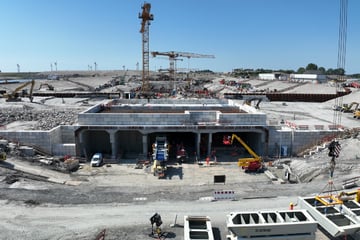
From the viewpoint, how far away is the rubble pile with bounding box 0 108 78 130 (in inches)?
1631

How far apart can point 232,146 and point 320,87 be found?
67.0m

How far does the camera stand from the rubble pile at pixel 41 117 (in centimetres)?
4144

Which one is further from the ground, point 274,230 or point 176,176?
point 274,230

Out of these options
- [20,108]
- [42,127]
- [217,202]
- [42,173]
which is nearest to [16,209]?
[42,173]

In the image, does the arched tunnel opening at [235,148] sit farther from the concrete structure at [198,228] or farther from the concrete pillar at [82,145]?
the concrete structure at [198,228]

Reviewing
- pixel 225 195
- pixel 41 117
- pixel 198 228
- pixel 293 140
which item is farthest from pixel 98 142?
pixel 198 228

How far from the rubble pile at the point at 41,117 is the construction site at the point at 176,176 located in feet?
0.63

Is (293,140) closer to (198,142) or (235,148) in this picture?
(235,148)

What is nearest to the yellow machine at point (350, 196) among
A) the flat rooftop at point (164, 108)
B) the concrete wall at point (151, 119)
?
the concrete wall at point (151, 119)

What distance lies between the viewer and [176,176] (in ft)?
97.5

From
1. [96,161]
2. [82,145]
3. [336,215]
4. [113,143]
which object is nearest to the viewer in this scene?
[336,215]

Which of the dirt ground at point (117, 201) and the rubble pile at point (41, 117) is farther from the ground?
the rubble pile at point (41, 117)

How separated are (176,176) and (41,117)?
2763cm

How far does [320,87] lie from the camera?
93.2m
